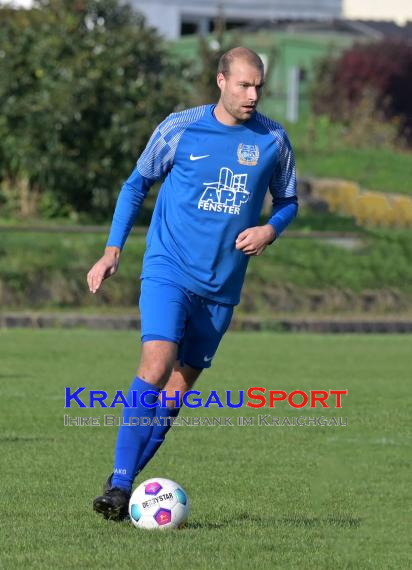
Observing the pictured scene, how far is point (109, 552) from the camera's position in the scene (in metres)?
6.63

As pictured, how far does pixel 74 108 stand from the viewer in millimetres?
25875

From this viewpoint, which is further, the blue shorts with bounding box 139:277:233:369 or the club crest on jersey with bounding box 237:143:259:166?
the club crest on jersey with bounding box 237:143:259:166

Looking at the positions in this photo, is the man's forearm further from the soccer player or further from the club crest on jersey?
the club crest on jersey

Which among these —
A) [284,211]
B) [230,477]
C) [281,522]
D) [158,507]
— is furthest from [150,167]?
[230,477]

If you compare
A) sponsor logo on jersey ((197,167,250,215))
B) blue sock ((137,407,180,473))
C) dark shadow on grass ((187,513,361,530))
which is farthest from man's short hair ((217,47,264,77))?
dark shadow on grass ((187,513,361,530))

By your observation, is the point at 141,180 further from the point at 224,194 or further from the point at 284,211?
the point at 284,211

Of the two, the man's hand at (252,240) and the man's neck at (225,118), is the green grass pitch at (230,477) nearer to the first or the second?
the man's hand at (252,240)

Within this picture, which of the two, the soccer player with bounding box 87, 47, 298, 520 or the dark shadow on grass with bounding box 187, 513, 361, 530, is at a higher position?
the soccer player with bounding box 87, 47, 298, 520

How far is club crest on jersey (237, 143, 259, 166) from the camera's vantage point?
310 inches

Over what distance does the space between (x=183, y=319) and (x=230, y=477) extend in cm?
162

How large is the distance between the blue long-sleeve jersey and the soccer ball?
1066mm

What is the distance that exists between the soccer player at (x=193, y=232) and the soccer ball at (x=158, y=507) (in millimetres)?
225

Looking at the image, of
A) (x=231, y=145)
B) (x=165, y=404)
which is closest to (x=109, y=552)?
(x=165, y=404)

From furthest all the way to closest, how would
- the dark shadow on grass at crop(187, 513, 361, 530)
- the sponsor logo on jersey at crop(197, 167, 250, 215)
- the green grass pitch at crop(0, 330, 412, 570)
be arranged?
the sponsor logo on jersey at crop(197, 167, 250, 215) → the dark shadow on grass at crop(187, 513, 361, 530) → the green grass pitch at crop(0, 330, 412, 570)
